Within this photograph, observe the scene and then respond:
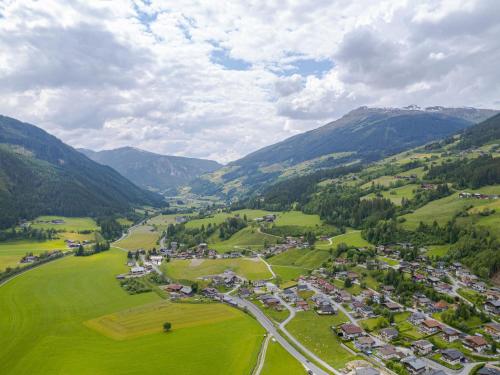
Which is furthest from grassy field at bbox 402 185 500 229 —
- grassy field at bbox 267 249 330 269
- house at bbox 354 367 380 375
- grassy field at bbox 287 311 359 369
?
house at bbox 354 367 380 375

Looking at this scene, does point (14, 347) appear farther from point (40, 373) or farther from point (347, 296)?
point (347, 296)

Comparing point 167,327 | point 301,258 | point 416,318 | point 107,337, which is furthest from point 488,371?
point 301,258

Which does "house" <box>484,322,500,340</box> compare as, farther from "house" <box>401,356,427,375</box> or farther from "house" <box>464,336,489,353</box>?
"house" <box>401,356,427,375</box>

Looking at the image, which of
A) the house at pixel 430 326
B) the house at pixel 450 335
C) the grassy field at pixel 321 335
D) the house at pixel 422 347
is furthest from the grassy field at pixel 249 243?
the house at pixel 422 347

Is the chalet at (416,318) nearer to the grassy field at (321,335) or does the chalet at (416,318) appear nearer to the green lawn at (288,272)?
the grassy field at (321,335)

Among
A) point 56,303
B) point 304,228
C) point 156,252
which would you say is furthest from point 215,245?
point 56,303

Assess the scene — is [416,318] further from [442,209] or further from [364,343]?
[442,209]
